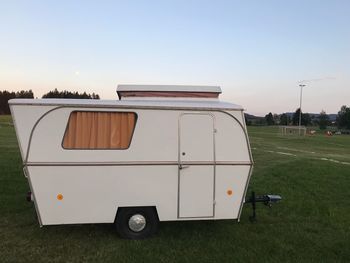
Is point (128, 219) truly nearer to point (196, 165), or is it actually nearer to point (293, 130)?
point (196, 165)

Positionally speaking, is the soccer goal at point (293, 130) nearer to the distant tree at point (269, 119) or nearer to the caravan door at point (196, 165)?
the caravan door at point (196, 165)

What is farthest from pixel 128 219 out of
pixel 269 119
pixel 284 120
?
pixel 269 119

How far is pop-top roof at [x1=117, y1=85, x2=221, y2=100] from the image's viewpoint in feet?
24.2

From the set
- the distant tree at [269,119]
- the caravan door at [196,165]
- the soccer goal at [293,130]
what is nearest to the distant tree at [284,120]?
the distant tree at [269,119]

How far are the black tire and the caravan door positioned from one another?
530 millimetres

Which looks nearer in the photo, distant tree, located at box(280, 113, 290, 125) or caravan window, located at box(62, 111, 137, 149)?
caravan window, located at box(62, 111, 137, 149)

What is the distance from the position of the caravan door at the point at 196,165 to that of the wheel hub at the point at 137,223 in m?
0.70

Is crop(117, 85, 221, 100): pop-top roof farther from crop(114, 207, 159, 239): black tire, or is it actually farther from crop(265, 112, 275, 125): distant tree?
crop(265, 112, 275, 125): distant tree

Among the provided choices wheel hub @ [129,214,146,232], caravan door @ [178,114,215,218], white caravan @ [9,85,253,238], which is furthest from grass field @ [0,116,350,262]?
caravan door @ [178,114,215,218]

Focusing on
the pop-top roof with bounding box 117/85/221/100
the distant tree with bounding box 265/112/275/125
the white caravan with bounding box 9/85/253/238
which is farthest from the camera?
the distant tree with bounding box 265/112/275/125

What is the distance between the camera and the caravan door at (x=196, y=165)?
664 centimetres

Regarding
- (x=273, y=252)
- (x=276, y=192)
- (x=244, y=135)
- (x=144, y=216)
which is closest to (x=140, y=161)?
(x=144, y=216)

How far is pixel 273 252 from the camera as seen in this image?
635 centimetres

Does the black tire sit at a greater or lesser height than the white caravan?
lesser
